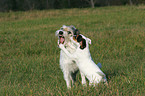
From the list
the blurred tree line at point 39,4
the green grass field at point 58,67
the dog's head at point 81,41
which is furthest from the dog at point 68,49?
the blurred tree line at point 39,4

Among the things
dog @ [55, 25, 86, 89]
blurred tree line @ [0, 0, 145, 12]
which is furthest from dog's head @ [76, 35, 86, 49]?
blurred tree line @ [0, 0, 145, 12]

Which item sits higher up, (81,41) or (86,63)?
(81,41)

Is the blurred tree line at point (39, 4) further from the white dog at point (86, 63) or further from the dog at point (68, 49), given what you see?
the white dog at point (86, 63)

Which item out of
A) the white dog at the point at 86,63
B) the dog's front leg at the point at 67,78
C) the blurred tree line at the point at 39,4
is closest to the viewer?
the white dog at the point at 86,63

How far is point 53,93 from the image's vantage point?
314 cm

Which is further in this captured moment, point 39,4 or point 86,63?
point 39,4

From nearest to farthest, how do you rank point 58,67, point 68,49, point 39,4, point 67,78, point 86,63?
1. point 86,63
2. point 68,49
3. point 67,78
4. point 58,67
5. point 39,4

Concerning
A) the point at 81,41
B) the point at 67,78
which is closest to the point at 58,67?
the point at 67,78

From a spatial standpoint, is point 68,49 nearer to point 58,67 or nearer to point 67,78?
point 67,78

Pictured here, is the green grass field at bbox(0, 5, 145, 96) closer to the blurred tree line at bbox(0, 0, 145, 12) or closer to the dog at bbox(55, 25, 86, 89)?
the dog at bbox(55, 25, 86, 89)

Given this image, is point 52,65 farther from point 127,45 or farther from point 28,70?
point 127,45

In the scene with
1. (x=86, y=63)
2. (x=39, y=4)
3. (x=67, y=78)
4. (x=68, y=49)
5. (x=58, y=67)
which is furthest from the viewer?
(x=39, y=4)

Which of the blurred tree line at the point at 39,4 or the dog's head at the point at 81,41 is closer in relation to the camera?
the dog's head at the point at 81,41

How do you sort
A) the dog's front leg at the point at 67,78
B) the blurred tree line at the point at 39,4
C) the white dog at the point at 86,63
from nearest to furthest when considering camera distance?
the white dog at the point at 86,63
the dog's front leg at the point at 67,78
the blurred tree line at the point at 39,4
